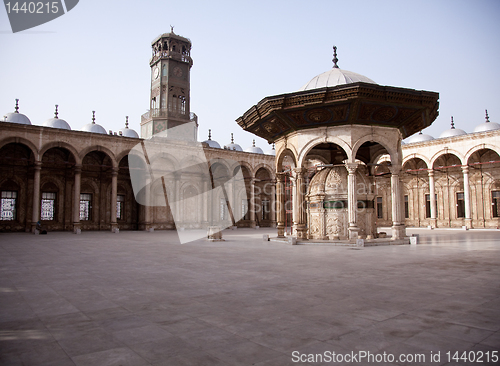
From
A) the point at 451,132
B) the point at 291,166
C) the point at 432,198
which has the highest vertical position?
the point at 451,132

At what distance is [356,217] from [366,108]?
11.8ft

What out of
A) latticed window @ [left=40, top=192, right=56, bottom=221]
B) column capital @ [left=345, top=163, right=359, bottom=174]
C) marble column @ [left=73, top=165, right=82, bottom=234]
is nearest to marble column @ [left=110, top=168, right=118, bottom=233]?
marble column @ [left=73, top=165, right=82, bottom=234]

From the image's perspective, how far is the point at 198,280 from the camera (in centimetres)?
550

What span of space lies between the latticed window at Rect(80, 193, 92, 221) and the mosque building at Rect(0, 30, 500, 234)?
0.07m

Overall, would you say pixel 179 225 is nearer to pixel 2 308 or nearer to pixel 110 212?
pixel 110 212

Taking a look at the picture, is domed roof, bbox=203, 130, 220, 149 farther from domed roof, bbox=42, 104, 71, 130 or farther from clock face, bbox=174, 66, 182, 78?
domed roof, bbox=42, 104, 71, 130

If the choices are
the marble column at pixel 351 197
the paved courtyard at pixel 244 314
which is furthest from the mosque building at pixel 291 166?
the paved courtyard at pixel 244 314

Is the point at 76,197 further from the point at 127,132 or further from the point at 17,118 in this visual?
the point at 127,132

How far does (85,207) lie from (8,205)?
459 cm

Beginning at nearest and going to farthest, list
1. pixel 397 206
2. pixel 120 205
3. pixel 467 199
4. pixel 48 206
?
1. pixel 397 206
2. pixel 48 206
3. pixel 467 199
4. pixel 120 205

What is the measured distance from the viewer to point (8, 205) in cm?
2236

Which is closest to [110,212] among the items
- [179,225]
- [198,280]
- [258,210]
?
[179,225]

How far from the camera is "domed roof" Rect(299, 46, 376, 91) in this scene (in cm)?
1271

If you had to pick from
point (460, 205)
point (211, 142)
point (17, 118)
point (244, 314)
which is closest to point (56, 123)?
point (17, 118)
